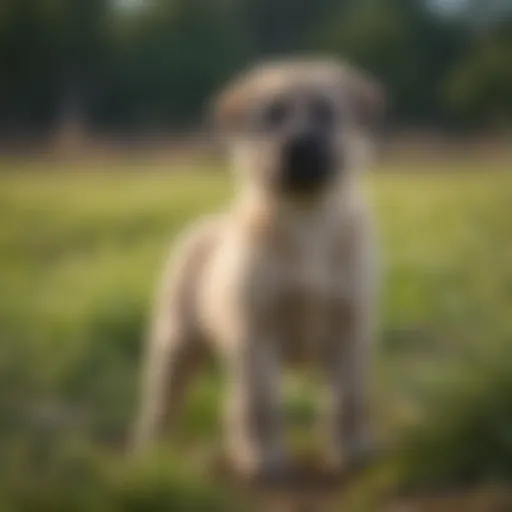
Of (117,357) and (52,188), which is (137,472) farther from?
(52,188)

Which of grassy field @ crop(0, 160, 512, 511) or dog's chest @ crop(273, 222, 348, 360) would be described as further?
dog's chest @ crop(273, 222, 348, 360)

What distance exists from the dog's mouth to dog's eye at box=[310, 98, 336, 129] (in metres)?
0.02


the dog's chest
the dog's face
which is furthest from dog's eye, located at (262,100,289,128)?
the dog's chest

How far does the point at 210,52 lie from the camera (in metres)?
1.24

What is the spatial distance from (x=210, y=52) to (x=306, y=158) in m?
→ 0.16

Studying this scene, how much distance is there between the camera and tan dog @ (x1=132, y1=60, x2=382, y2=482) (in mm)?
1218

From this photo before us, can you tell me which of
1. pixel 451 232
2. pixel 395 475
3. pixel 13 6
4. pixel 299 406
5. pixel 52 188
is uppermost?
pixel 13 6

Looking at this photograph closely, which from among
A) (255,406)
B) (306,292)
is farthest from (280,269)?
(255,406)

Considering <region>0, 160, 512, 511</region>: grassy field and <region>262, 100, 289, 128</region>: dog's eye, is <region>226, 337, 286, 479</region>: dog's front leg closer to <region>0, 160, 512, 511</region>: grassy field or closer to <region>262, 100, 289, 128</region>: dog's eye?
<region>0, 160, 512, 511</region>: grassy field

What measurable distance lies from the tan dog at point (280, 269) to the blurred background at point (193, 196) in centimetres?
2

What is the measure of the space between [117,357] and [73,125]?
27cm

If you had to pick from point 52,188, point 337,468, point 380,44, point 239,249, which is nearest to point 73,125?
point 52,188

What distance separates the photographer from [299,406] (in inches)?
49.6

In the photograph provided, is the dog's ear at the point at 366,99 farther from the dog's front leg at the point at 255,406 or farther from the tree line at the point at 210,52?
the dog's front leg at the point at 255,406
